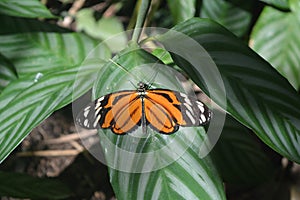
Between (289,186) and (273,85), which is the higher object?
→ (273,85)

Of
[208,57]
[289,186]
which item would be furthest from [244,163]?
[208,57]

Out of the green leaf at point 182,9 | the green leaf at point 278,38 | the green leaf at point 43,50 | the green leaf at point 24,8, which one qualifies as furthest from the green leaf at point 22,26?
the green leaf at point 278,38

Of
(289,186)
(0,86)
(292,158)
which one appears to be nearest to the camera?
(292,158)

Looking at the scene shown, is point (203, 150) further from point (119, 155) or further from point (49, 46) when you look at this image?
point (49, 46)

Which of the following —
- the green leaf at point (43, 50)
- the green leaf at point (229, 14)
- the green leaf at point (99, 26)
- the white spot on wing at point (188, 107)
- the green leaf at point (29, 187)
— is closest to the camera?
the white spot on wing at point (188, 107)

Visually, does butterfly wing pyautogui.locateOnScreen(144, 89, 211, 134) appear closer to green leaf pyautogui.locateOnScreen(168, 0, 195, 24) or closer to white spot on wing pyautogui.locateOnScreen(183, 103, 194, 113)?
white spot on wing pyautogui.locateOnScreen(183, 103, 194, 113)

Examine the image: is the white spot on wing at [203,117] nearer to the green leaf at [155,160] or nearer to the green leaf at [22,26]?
the green leaf at [155,160]

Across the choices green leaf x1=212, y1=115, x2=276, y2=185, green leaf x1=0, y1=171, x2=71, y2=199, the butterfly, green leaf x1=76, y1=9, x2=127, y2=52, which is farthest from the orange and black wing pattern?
green leaf x1=76, y1=9, x2=127, y2=52
